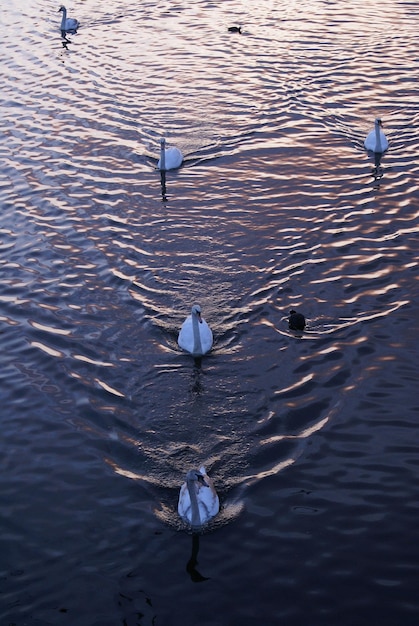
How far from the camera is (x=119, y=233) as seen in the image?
81.7 ft

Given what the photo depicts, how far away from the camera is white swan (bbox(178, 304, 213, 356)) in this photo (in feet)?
62.4

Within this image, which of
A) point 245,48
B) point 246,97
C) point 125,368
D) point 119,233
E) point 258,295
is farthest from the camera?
point 245,48

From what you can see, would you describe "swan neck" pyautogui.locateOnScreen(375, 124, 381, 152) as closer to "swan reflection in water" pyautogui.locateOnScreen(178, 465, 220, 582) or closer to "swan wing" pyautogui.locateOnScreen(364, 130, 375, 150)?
"swan wing" pyautogui.locateOnScreen(364, 130, 375, 150)

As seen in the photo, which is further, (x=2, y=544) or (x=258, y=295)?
(x=258, y=295)

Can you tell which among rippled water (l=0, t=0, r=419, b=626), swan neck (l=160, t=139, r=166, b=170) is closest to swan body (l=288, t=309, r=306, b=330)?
rippled water (l=0, t=0, r=419, b=626)

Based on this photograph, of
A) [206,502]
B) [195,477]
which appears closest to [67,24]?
[195,477]

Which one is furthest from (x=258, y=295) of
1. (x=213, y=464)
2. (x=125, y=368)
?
(x=213, y=464)

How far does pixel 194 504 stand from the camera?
1477cm

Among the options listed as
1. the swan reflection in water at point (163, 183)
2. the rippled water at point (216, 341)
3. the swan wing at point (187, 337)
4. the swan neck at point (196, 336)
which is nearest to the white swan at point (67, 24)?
the rippled water at point (216, 341)

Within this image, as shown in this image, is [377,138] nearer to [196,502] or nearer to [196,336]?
[196,336]

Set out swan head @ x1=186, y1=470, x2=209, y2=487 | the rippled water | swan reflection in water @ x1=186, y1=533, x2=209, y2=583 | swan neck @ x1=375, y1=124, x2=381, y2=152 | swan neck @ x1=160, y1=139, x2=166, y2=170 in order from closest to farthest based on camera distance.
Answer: swan reflection in water @ x1=186, y1=533, x2=209, y2=583 < the rippled water < swan head @ x1=186, y1=470, x2=209, y2=487 < swan neck @ x1=375, y1=124, x2=381, y2=152 < swan neck @ x1=160, y1=139, x2=166, y2=170

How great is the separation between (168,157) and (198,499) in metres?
15.4

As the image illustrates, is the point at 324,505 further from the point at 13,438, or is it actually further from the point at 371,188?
the point at 371,188

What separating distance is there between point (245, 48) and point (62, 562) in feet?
93.5
